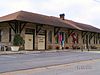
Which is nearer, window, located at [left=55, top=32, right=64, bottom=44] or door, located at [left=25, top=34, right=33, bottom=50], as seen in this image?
door, located at [left=25, top=34, right=33, bottom=50]

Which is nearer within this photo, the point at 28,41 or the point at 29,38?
the point at 28,41

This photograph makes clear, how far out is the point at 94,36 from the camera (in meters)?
55.4

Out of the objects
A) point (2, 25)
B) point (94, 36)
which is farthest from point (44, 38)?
point (94, 36)

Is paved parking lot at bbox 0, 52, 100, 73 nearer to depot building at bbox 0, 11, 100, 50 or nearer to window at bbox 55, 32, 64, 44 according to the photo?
depot building at bbox 0, 11, 100, 50

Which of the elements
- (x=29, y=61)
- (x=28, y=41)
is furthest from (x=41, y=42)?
(x=29, y=61)

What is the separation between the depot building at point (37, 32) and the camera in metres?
34.9

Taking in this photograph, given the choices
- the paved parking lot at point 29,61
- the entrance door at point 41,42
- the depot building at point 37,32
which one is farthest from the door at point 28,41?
the paved parking lot at point 29,61

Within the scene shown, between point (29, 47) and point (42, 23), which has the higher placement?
point (42, 23)

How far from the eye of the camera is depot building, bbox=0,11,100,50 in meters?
34.9

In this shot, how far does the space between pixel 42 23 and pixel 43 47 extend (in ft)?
14.6

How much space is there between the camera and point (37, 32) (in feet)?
123

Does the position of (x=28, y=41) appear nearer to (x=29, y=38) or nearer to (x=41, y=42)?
(x=29, y=38)

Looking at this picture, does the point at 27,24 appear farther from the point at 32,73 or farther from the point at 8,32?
the point at 32,73

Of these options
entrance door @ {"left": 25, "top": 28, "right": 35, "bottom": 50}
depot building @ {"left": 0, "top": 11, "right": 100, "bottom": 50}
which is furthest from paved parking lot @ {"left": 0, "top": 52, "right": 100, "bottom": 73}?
entrance door @ {"left": 25, "top": 28, "right": 35, "bottom": 50}
